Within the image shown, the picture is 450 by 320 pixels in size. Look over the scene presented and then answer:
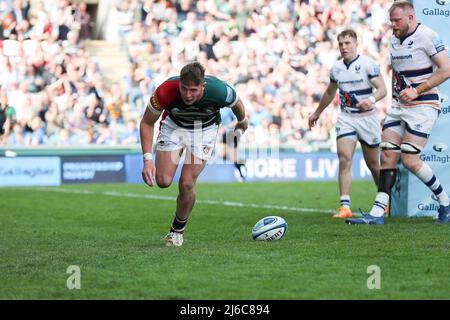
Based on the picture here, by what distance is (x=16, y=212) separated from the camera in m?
13.9

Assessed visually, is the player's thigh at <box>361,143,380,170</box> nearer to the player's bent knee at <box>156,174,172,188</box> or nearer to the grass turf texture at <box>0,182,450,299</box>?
the grass turf texture at <box>0,182,450,299</box>

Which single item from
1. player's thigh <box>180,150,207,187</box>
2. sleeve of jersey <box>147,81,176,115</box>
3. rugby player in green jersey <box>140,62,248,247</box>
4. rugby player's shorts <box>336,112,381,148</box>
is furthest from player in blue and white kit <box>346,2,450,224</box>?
sleeve of jersey <box>147,81,176,115</box>

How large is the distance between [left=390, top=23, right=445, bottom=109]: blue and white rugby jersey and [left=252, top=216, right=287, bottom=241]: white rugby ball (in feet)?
→ 7.66

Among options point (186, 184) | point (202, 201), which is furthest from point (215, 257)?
point (202, 201)

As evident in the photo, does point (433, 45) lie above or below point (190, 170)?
above

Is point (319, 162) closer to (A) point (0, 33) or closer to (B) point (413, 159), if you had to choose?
(A) point (0, 33)

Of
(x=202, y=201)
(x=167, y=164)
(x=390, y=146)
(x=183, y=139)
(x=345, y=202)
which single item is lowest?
(x=202, y=201)

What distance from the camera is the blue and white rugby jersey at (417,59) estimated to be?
34.0ft

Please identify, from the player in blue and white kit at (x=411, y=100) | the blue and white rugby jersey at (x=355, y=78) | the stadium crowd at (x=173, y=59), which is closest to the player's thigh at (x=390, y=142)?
the player in blue and white kit at (x=411, y=100)

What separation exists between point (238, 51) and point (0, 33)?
251 inches

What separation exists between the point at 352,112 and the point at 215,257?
4.76m

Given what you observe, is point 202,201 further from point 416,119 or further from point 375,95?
point 416,119

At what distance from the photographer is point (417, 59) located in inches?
414

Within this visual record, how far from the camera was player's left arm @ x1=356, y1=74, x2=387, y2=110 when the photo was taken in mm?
11516
